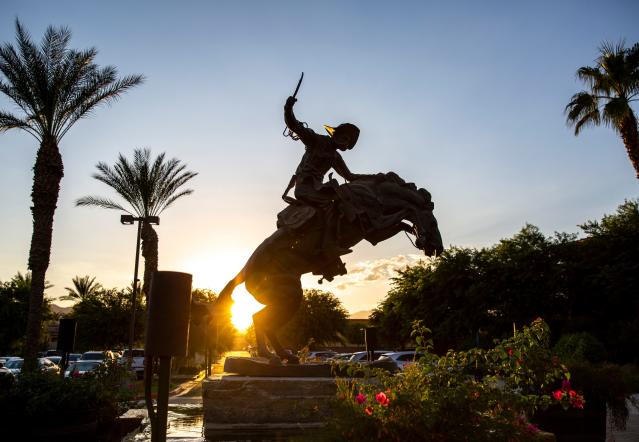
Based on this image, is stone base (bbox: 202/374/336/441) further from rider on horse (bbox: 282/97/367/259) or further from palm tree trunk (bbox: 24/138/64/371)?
palm tree trunk (bbox: 24/138/64/371)

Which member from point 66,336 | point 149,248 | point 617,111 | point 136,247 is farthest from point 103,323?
point 617,111

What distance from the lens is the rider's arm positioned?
20.5 ft

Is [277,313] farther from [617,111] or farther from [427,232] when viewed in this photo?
[617,111]

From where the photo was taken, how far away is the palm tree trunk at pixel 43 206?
1734 centimetres

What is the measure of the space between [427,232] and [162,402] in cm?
381

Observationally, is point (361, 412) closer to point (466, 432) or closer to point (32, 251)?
point (466, 432)

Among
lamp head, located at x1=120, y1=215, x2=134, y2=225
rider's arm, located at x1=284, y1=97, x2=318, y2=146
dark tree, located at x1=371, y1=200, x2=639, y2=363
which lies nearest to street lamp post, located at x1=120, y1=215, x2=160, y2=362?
lamp head, located at x1=120, y1=215, x2=134, y2=225

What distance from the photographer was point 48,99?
17703 mm

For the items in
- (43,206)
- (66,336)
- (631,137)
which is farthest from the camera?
(631,137)

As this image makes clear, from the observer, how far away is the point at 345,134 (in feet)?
22.2

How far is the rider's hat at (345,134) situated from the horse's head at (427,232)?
1259mm

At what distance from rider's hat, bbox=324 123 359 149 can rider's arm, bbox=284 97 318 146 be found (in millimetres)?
279

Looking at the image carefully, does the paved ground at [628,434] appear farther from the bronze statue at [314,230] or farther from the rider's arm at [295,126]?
the rider's arm at [295,126]

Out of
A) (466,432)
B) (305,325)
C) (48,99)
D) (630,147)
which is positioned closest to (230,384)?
(466,432)
